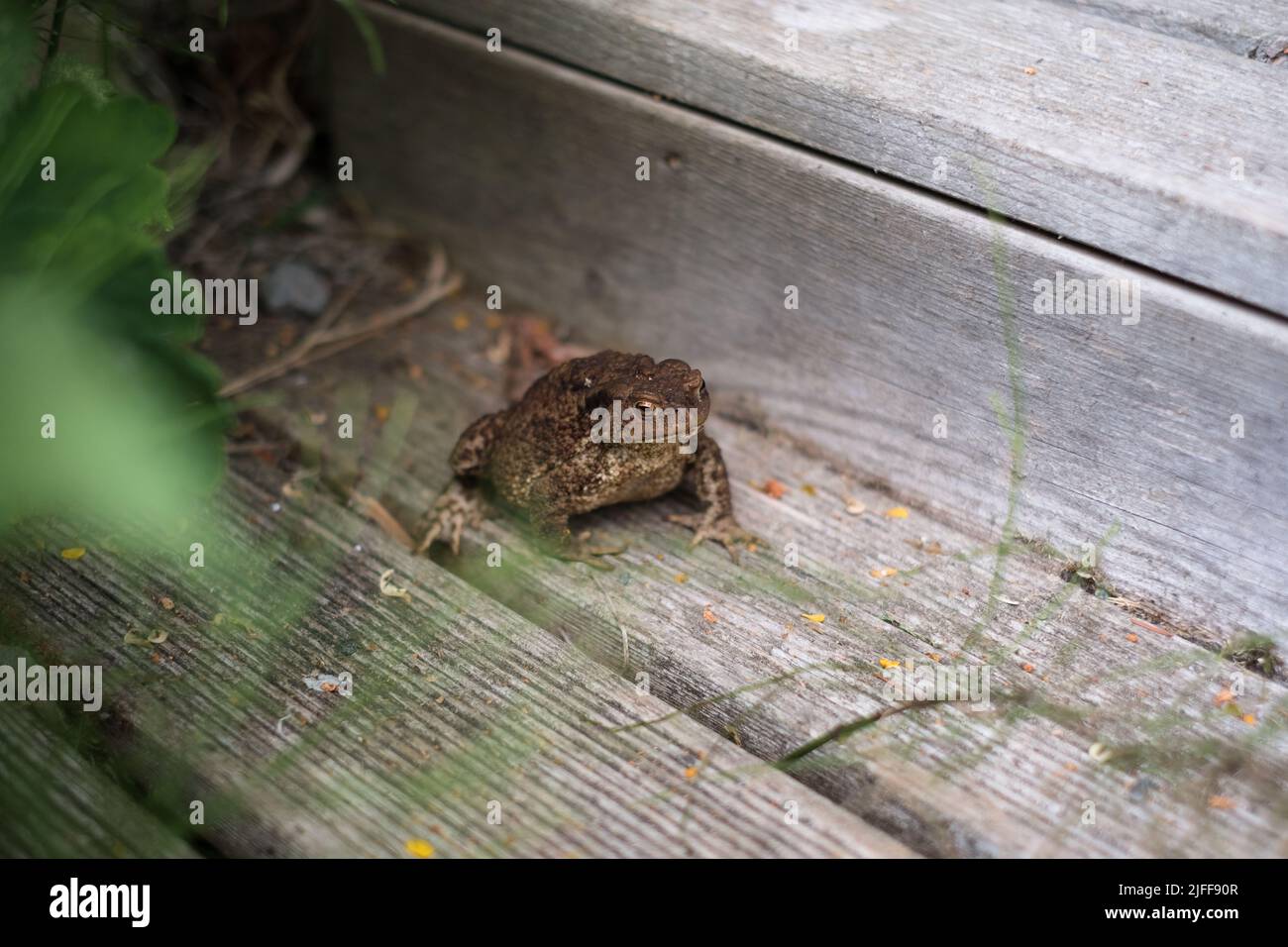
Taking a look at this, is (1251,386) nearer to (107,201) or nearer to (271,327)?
(107,201)

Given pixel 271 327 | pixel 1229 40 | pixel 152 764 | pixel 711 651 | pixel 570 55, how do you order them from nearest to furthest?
pixel 152 764, pixel 711 651, pixel 1229 40, pixel 570 55, pixel 271 327

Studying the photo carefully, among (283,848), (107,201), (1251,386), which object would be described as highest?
(107,201)

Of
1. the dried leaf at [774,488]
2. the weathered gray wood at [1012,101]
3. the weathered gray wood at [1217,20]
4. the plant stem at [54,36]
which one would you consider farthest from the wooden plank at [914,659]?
the weathered gray wood at [1217,20]

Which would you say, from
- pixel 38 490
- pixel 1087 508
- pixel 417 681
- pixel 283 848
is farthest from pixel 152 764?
pixel 1087 508

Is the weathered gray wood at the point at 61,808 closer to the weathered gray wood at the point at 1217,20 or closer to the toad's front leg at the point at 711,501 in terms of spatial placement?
the toad's front leg at the point at 711,501

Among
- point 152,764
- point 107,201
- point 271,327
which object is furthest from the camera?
point 271,327

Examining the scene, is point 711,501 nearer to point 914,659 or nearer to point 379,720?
point 914,659

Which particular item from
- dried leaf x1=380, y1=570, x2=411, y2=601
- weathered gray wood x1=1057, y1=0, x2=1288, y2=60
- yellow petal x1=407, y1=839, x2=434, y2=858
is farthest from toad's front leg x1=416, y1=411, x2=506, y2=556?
weathered gray wood x1=1057, y1=0, x2=1288, y2=60

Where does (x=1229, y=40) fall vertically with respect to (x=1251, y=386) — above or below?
above
